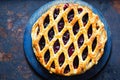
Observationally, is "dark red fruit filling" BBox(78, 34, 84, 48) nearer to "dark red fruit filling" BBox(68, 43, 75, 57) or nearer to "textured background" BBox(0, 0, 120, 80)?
"dark red fruit filling" BBox(68, 43, 75, 57)

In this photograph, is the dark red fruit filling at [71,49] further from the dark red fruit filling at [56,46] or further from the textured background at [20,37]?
the textured background at [20,37]

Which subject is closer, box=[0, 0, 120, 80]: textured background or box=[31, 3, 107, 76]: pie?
box=[31, 3, 107, 76]: pie

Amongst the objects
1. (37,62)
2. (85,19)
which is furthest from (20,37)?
(85,19)

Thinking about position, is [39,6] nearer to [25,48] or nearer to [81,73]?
[25,48]

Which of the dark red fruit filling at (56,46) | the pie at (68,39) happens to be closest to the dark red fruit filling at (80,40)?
the pie at (68,39)

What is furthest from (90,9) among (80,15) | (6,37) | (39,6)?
(6,37)

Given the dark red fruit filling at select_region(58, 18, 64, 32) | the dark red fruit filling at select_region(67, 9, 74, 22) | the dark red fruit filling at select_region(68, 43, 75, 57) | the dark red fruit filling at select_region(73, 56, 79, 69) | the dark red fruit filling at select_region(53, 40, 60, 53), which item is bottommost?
the dark red fruit filling at select_region(73, 56, 79, 69)

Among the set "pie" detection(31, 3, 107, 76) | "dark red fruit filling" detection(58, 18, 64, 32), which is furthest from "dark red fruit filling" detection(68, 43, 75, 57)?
"dark red fruit filling" detection(58, 18, 64, 32)
